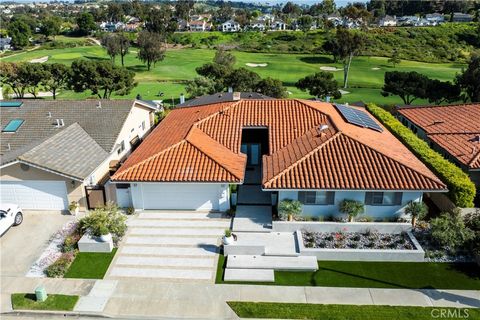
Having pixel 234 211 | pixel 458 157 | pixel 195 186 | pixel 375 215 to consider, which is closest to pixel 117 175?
pixel 195 186

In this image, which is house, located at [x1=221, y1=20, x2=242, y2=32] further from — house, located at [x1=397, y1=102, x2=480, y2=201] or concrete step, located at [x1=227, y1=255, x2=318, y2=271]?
concrete step, located at [x1=227, y1=255, x2=318, y2=271]

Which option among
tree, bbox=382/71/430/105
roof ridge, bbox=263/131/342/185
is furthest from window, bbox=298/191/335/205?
tree, bbox=382/71/430/105

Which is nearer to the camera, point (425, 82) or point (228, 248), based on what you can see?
point (228, 248)

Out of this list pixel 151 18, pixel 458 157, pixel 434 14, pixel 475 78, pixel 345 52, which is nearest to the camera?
pixel 458 157

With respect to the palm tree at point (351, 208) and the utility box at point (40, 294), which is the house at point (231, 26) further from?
the utility box at point (40, 294)

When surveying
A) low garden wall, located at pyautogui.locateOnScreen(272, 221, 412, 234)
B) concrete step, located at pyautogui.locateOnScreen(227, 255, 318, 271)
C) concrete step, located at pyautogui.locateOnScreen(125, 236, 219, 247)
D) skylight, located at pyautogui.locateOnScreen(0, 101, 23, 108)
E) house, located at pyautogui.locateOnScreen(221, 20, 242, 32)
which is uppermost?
house, located at pyautogui.locateOnScreen(221, 20, 242, 32)

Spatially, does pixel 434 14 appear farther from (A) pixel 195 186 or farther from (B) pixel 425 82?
(A) pixel 195 186
